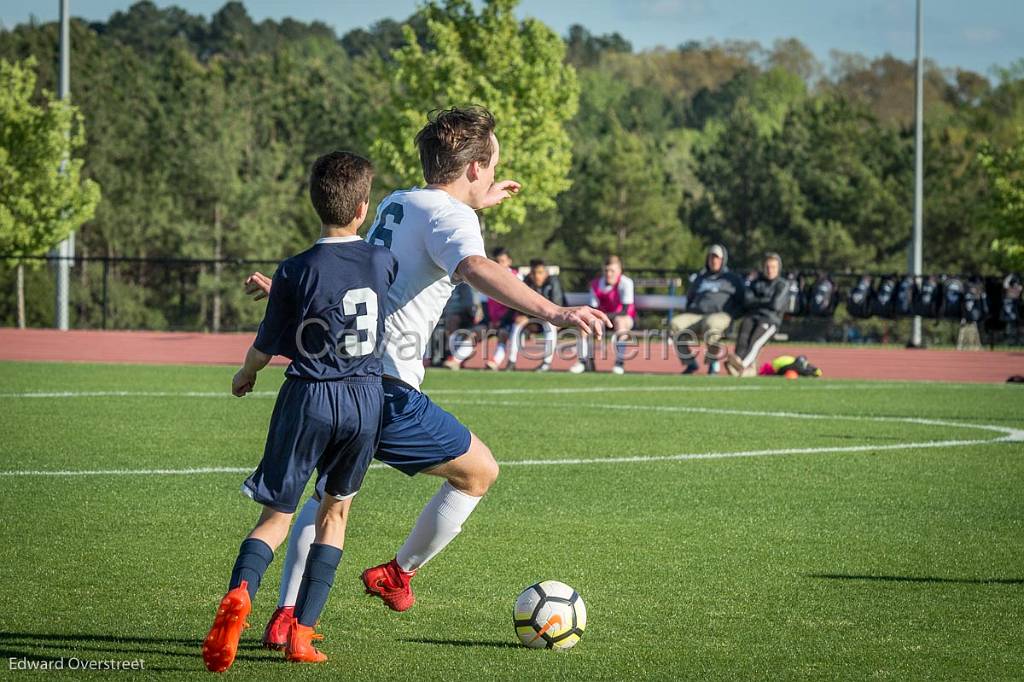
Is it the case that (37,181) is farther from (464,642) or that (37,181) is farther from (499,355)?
(464,642)

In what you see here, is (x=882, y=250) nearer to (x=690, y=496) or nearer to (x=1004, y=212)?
(x=1004, y=212)

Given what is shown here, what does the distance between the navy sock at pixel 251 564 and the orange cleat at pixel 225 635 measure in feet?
0.39

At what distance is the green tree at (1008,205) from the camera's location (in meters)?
38.6

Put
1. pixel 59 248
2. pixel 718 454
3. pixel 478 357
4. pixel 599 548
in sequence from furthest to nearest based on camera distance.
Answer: pixel 59 248 → pixel 478 357 → pixel 718 454 → pixel 599 548

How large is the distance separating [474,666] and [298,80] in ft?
200

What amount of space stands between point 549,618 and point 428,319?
1.22 meters

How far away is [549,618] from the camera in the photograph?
501 cm

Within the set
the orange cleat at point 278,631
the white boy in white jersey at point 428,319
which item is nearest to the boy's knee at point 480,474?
the white boy in white jersey at point 428,319

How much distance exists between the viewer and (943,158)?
56375 mm

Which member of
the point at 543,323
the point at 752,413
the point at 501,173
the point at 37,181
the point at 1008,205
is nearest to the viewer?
the point at 752,413

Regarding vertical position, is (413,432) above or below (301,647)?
above

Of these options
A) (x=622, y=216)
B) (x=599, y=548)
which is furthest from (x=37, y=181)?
(x=622, y=216)

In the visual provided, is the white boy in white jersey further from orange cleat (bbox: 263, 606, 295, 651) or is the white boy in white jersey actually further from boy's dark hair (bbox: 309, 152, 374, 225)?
boy's dark hair (bbox: 309, 152, 374, 225)

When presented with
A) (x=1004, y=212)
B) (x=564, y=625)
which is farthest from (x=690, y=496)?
(x=1004, y=212)
